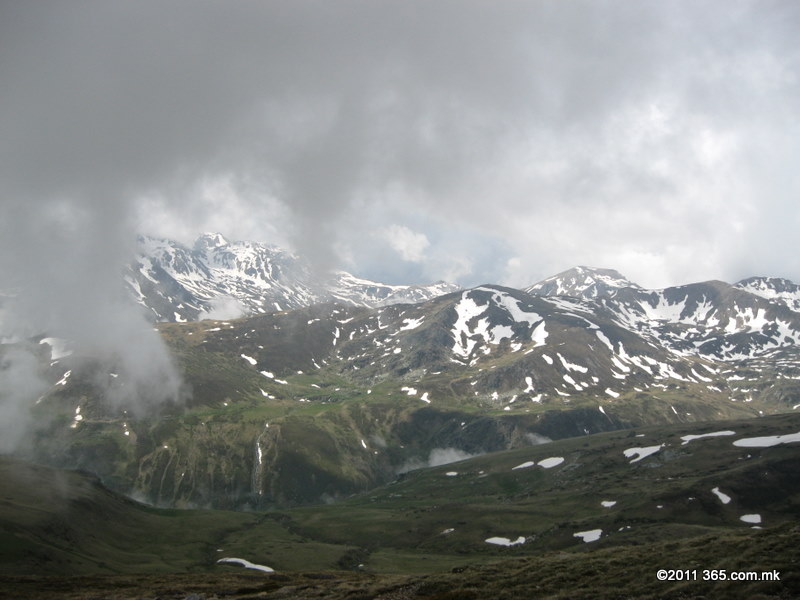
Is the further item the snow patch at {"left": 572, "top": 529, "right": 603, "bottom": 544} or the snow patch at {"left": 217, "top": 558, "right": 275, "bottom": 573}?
the snow patch at {"left": 217, "top": 558, "right": 275, "bottom": 573}

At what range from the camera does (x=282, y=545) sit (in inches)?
6250

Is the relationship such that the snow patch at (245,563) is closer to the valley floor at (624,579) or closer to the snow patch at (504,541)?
the snow patch at (504,541)

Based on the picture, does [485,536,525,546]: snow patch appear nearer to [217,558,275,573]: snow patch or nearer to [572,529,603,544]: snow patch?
[572,529,603,544]: snow patch

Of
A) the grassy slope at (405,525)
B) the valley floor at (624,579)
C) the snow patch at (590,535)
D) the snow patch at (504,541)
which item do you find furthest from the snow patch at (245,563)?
the snow patch at (590,535)

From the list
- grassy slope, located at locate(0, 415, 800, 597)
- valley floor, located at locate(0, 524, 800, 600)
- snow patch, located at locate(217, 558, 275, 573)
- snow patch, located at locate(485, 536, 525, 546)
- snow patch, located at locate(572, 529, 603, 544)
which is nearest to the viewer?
valley floor, located at locate(0, 524, 800, 600)

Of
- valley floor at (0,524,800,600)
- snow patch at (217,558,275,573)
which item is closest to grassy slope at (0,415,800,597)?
snow patch at (217,558,275,573)

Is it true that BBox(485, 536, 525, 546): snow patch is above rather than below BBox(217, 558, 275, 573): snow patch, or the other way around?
above

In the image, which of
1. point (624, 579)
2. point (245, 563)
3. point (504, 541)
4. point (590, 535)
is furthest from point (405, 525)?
point (624, 579)

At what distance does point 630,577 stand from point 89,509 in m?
160

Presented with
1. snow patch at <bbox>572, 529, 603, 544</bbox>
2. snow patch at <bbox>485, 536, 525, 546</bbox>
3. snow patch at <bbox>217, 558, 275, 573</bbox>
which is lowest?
snow patch at <bbox>217, 558, 275, 573</bbox>

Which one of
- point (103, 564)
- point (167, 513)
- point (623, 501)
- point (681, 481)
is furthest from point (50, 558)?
point (681, 481)

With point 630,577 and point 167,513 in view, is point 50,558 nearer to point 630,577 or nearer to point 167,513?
point 167,513

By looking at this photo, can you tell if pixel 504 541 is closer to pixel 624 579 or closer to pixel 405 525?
pixel 405 525

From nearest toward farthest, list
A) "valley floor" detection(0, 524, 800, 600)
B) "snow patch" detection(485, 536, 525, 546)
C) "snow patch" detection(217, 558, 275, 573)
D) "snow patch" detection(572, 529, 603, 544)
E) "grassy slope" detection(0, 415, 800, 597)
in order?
"valley floor" detection(0, 524, 800, 600)
"grassy slope" detection(0, 415, 800, 597)
"snow patch" detection(572, 529, 603, 544)
"snow patch" detection(217, 558, 275, 573)
"snow patch" detection(485, 536, 525, 546)
